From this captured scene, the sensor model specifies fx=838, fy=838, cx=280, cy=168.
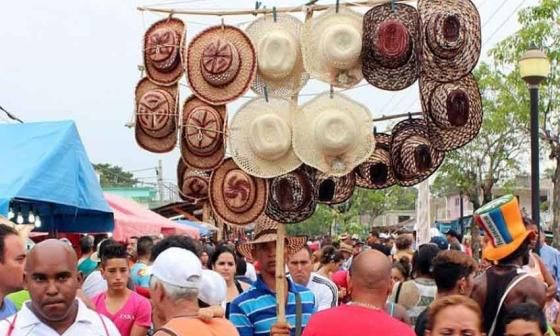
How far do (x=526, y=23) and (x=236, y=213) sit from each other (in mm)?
17556

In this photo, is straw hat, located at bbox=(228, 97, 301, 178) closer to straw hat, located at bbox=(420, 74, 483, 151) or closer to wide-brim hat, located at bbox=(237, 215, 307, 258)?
wide-brim hat, located at bbox=(237, 215, 307, 258)

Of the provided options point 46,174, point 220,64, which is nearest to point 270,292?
point 220,64

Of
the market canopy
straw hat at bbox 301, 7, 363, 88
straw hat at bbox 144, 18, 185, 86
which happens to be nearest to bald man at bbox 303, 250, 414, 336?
straw hat at bbox 301, 7, 363, 88

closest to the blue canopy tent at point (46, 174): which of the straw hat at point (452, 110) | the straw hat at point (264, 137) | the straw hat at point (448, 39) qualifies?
the straw hat at point (264, 137)

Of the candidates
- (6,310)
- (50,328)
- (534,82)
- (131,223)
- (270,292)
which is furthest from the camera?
(131,223)

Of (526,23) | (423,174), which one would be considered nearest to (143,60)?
Answer: (423,174)

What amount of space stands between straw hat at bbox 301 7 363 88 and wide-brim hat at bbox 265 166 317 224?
2.29 feet

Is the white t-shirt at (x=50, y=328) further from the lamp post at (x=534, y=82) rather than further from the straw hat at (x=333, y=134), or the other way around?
the lamp post at (x=534, y=82)

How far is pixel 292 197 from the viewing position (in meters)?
5.81

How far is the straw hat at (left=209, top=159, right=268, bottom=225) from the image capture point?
567cm

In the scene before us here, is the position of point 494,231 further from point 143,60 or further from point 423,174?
point 143,60

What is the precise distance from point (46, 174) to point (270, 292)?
9.49 feet

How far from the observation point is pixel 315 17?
5551 millimetres

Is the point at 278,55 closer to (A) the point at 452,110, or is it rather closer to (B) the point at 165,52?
(B) the point at 165,52
